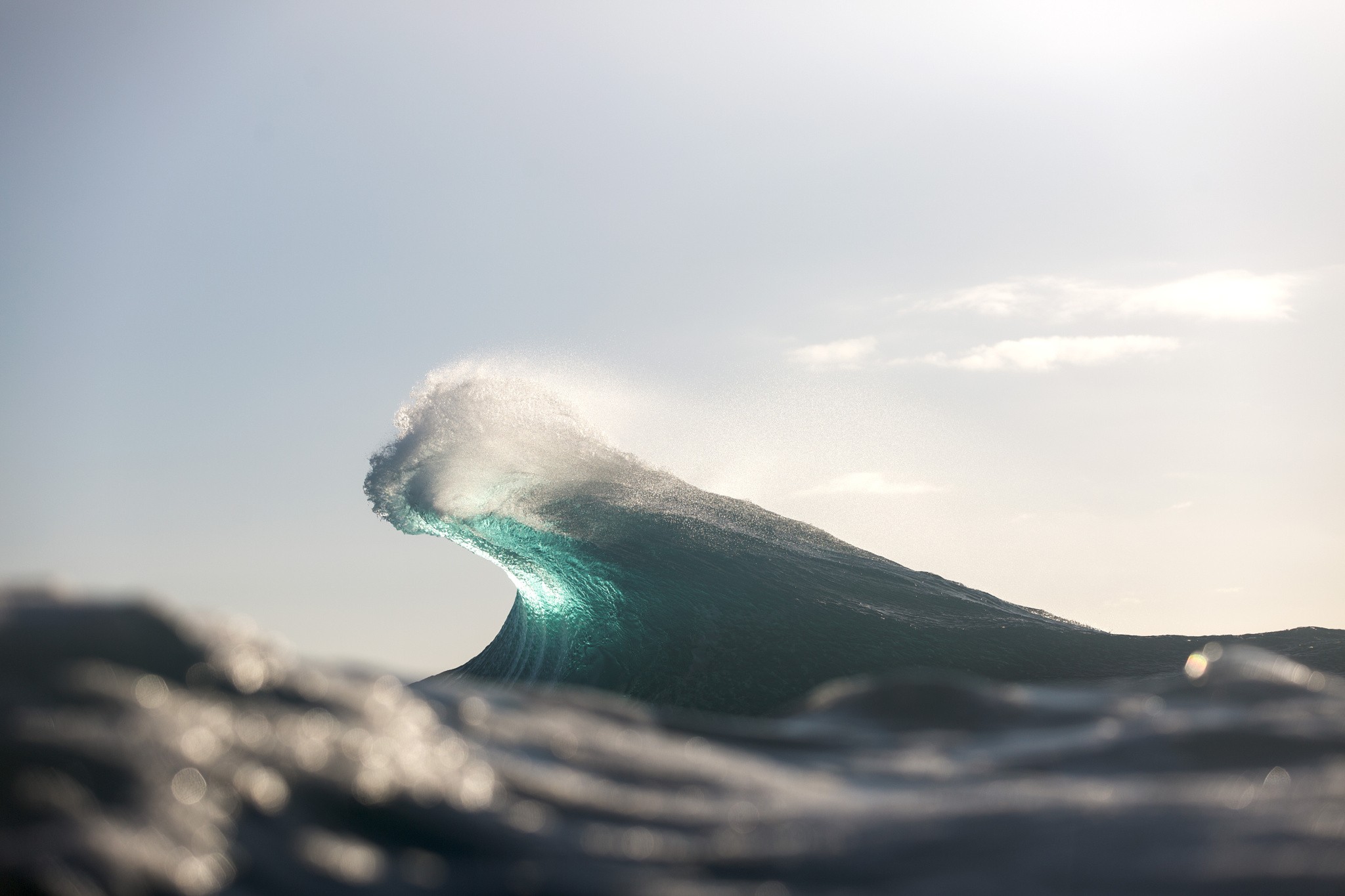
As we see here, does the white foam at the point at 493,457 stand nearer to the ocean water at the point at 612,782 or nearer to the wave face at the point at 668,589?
the wave face at the point at 668,589

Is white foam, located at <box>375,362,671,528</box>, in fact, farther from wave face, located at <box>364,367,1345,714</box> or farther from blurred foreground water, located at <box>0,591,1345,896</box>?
blurred foreground water, located at <box>0,591,1345,896</box>

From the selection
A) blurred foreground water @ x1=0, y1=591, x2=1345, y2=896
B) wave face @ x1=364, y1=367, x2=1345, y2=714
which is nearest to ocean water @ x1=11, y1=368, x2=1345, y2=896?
blurred foreground water @ x1=0, y1=591, x2=1345, y2=896

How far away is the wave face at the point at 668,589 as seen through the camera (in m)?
10.8

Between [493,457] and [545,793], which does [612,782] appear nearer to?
[545,793]

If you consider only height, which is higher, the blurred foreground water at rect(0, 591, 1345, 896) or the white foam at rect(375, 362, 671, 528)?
the white foam at rect(375, 362, 671, 528)

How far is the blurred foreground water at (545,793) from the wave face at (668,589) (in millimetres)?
7367

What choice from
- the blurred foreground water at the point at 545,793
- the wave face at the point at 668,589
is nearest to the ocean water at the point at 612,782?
the blurred foreground water at the point at 545,793

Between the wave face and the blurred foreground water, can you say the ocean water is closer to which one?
the blurred foreground water

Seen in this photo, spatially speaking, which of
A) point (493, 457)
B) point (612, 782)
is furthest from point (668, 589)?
point (612, 782)

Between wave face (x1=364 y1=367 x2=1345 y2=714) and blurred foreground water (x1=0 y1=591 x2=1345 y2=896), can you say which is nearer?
blurred foreground water (x1=0 y1=591 x2=1345 y2=896)

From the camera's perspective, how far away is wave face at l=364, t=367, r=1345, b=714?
1080 centimetres

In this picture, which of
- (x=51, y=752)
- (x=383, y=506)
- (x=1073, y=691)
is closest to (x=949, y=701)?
(x=1073, y=691)

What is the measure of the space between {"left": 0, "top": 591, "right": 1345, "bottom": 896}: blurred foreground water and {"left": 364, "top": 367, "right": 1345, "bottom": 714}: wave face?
7.37 m

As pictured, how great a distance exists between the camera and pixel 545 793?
2.30 meters
